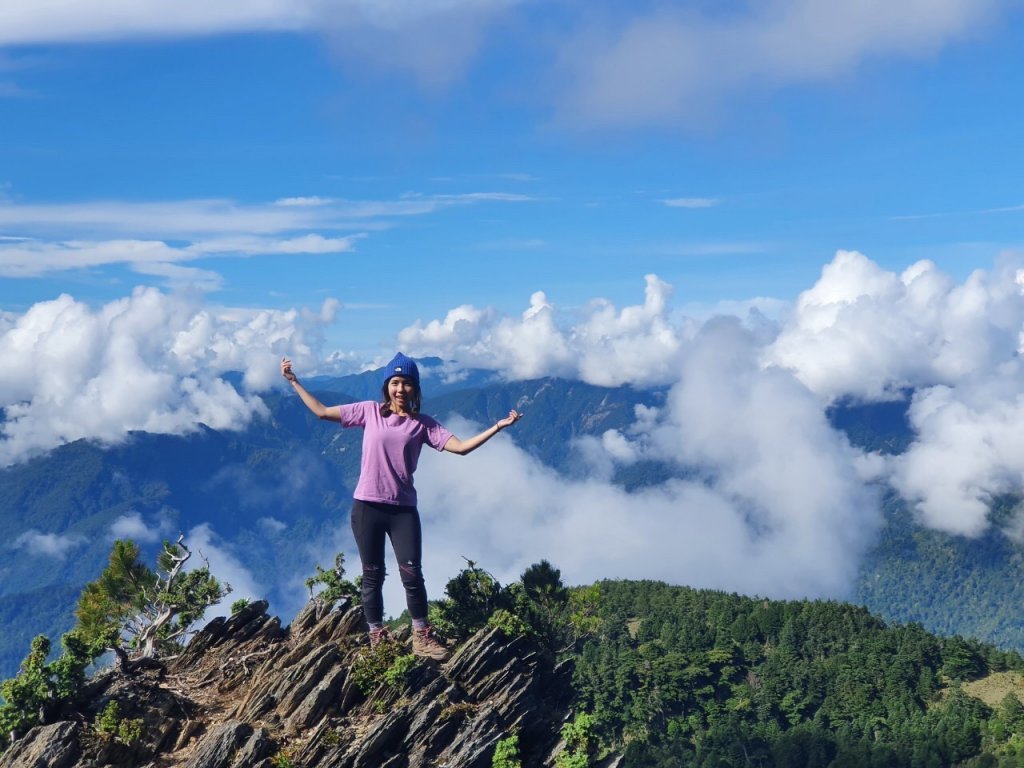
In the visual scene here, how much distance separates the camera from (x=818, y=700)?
11425cm

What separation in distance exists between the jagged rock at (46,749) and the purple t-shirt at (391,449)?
6.77m

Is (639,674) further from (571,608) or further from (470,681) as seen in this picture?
(470,681)

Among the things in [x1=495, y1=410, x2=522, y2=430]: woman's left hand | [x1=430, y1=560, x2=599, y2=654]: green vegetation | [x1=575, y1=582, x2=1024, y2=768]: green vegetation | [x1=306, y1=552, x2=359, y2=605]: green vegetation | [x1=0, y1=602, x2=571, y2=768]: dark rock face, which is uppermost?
[x1=495, y1=410, x2=522, y2=430]: woman's left hand

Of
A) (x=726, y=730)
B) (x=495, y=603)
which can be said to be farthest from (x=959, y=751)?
(x=495, y=603)

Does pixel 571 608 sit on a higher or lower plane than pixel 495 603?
lower

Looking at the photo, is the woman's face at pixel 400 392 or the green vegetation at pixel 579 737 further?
the woman's face at pixel 400 392

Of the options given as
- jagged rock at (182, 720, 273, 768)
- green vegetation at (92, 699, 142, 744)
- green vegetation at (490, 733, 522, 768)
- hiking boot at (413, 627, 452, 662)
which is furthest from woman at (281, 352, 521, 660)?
green vegetation at (92, 699, 142, 744)

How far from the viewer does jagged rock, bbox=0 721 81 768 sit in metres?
14.7

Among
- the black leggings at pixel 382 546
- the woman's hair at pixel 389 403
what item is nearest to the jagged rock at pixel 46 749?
the black leggings at pixel 382 546

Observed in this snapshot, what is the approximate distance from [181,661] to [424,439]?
822 cm

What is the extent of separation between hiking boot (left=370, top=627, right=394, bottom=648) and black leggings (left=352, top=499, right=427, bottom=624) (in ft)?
0.70

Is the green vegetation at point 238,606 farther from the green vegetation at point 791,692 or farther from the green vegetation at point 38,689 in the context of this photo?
the green vegetation at point 791,692

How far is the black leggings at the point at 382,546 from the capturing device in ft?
56.5

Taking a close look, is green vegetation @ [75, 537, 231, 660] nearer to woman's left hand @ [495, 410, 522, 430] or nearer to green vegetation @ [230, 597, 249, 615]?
green vegetation @ [230, 597, 249, 615]
